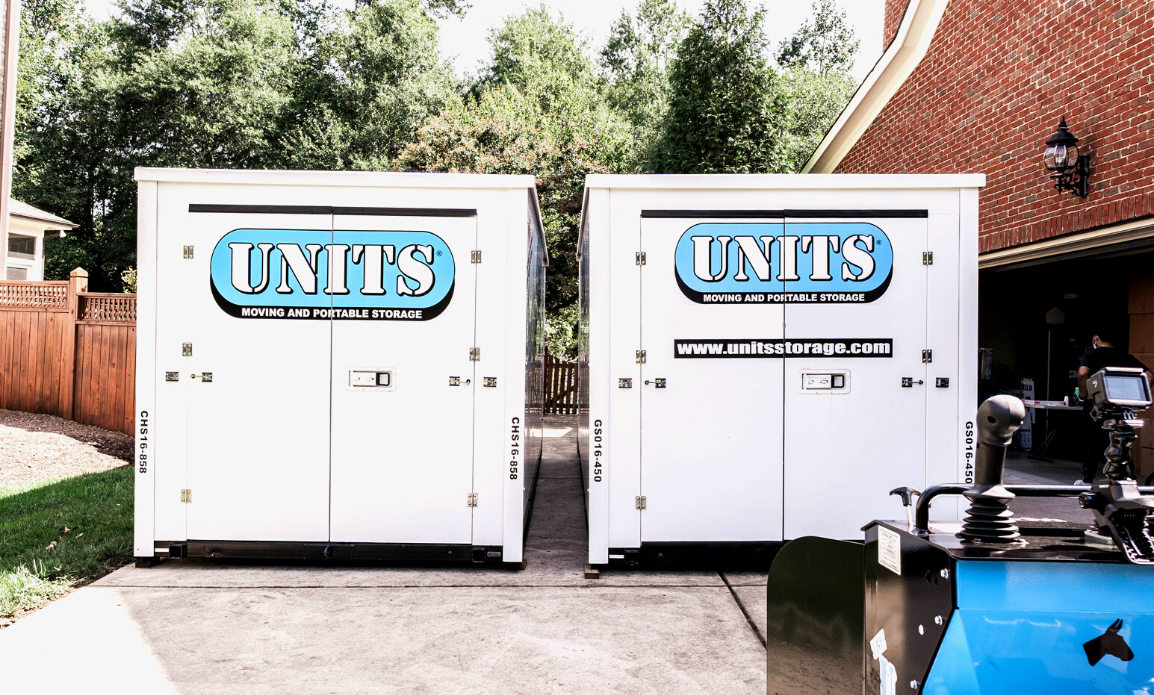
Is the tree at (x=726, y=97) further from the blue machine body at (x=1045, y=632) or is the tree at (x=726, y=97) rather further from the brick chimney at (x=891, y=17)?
the blue machine body at (x=1045, y=632)

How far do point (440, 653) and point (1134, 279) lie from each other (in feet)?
30.4

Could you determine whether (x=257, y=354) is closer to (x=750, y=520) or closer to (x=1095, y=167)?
(x=750, y=520)

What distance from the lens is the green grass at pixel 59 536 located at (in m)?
4.46

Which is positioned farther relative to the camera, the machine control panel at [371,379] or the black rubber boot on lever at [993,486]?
the machine control panel at [371,379]

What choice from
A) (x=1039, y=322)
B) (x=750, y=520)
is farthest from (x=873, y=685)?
(x=1039, y=322)

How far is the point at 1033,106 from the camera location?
8062mm

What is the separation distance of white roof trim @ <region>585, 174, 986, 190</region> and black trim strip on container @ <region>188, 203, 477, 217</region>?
39.4 inches

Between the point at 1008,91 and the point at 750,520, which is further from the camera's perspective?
the point at 1008,91

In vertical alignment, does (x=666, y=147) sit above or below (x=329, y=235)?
above

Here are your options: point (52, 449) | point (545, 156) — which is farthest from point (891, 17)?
point (52, 449)

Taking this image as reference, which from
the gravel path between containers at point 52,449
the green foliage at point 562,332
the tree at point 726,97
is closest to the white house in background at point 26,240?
the gravel path between containers at point 52,449

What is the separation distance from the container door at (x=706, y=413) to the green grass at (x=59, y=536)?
12.0ft

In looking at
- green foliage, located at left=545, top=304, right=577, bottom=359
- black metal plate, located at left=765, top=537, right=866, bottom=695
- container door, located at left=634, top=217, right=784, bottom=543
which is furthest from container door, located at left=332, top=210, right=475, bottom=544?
green foliage, located at left=545, top=304, right=577, bottom=359

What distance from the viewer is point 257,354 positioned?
5.15m
